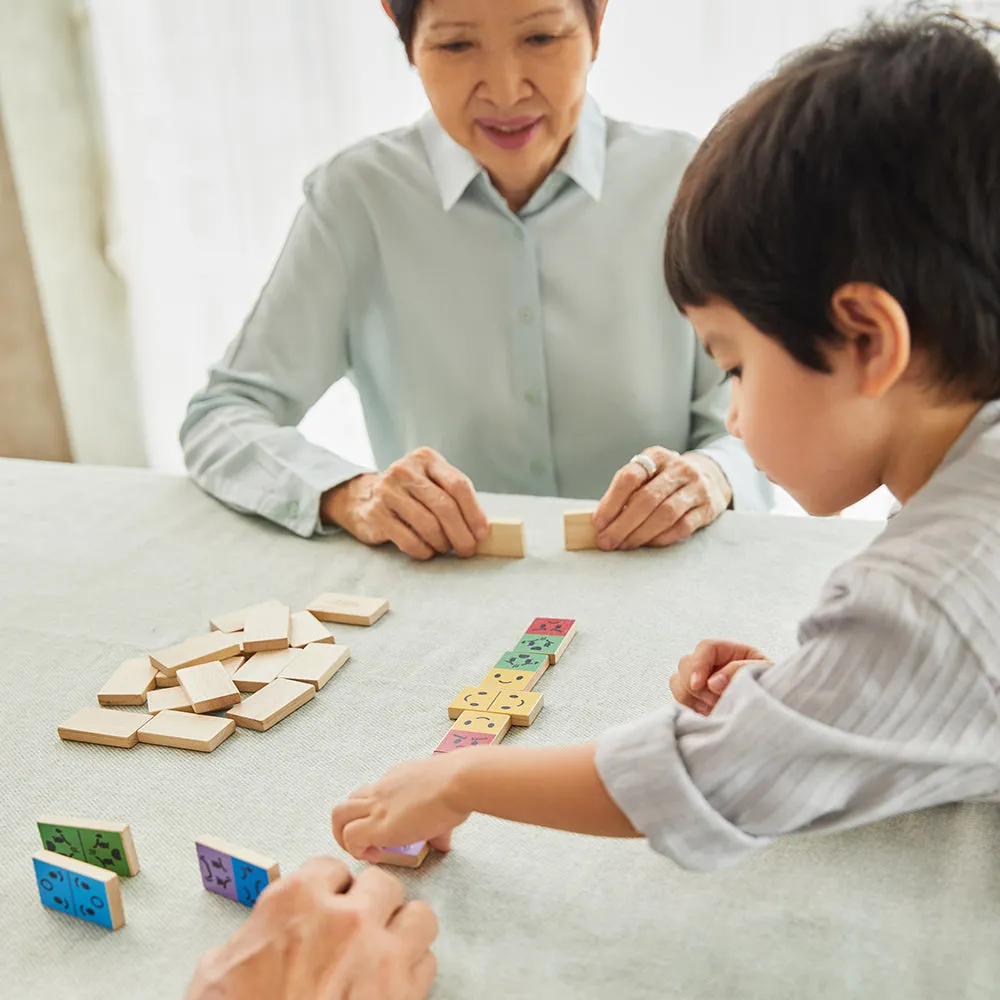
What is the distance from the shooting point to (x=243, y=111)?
7.96ft

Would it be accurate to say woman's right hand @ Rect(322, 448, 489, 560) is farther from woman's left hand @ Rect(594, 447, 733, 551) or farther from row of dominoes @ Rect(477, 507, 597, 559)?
woman's left hand @ Rect(594, 447, 733, 551)

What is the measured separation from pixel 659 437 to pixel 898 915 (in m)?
1.11

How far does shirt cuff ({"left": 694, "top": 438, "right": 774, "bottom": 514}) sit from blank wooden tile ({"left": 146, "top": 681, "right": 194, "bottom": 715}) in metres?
0.75

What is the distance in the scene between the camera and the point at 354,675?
1001 millimetres

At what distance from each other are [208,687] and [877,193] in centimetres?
70

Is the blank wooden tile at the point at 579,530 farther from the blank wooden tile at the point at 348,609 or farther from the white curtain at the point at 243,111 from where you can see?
the white curtain at the point at 243,111

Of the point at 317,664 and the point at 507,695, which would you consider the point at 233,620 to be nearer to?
the point at 317,664

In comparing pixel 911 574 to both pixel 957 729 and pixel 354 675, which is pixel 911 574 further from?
pixel 354 675

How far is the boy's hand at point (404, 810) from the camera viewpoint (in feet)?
2.30

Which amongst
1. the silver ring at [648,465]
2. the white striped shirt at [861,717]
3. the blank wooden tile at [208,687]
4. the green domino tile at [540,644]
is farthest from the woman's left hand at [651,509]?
the white striped shirt at [861,717]

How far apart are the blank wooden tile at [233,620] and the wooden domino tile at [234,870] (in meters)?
0.40

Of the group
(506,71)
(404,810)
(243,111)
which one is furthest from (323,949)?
(243,111)

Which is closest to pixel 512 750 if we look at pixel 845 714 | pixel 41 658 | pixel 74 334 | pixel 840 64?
pixel 845 714

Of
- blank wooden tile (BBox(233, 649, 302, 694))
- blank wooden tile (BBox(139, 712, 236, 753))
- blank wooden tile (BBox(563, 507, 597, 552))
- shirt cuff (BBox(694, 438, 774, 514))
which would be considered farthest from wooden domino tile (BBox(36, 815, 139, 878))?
shirt cuff (BBox(694, 438, 774, 514))
